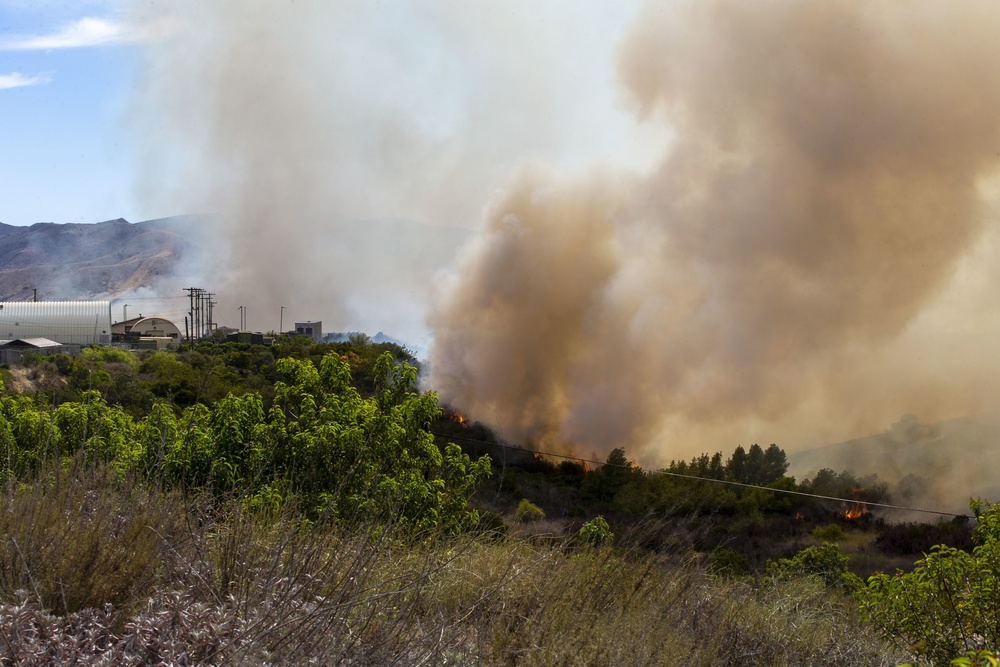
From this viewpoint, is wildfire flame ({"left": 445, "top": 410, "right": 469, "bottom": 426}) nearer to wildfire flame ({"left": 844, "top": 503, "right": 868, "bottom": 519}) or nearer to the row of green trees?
wildfire flame ({"left": 844, "top": 503, "right": 868, "bottom": 519})

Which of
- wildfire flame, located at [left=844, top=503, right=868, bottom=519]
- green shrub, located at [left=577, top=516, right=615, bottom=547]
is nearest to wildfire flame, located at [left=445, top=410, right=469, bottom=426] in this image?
wildfire flame, located at [left=844, top=503, right=868, bottom=519]

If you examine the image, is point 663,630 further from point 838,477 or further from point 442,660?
point 838,477

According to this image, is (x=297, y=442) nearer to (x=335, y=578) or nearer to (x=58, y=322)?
(x=335, y=578)

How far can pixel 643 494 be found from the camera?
24.1 m

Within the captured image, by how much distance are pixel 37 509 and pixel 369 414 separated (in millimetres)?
6764

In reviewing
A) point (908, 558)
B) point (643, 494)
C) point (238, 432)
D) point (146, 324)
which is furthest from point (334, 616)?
point (146, 324)

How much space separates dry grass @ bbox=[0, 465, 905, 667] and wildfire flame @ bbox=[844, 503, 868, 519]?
20944 mm

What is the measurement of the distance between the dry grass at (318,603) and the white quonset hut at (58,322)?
234ft

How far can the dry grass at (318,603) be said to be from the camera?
3141mm

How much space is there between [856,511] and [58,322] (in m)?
66.2

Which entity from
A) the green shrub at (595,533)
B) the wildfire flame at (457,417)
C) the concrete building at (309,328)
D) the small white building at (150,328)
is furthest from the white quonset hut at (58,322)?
the green shrub at (595,533)

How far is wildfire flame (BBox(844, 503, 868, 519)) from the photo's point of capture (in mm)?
25188

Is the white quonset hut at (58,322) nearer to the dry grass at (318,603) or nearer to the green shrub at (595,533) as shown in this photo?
the green shrub at (595,533)

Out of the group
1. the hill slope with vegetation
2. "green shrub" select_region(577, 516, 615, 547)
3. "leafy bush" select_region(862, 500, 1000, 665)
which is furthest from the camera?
"green shrub" select_region(577, 516, 615, 547)
